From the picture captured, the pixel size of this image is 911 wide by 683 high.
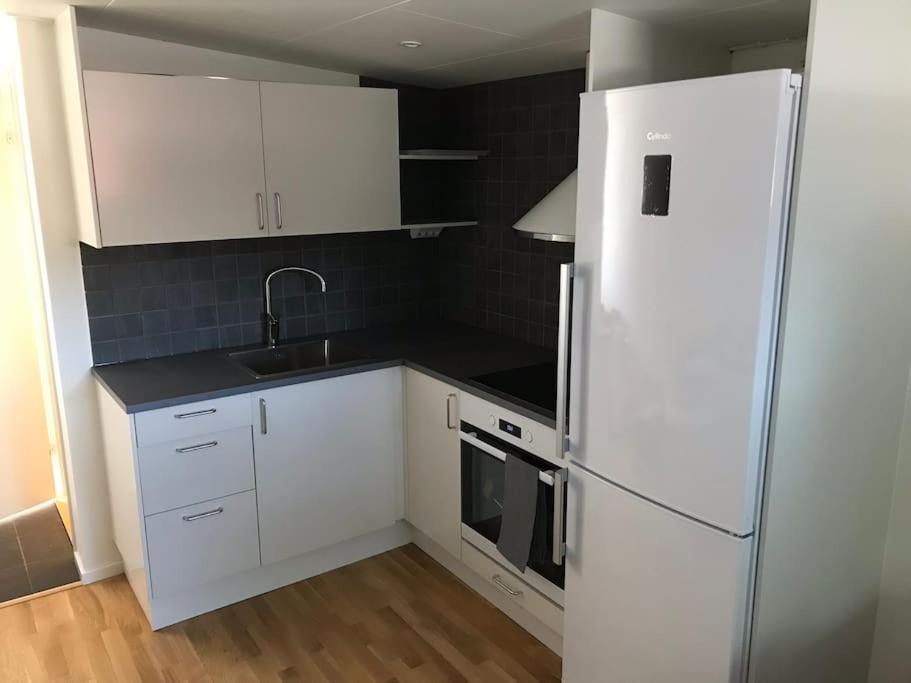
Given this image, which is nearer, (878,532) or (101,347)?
(878,532)

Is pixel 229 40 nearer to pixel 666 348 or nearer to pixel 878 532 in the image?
pixel 666 348

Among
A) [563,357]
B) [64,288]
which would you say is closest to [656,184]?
[563,357]

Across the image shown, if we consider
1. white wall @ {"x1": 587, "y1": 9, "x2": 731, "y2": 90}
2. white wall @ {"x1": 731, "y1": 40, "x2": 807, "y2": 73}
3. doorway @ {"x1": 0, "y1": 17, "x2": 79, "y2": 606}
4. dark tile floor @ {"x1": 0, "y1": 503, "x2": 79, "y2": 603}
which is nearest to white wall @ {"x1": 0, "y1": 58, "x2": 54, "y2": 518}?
doorway @ {"x1": 0, "y1": 17, "x2": 79, "y2": 606}

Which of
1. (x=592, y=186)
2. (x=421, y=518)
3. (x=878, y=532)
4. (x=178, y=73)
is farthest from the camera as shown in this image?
(x=421, y=518)

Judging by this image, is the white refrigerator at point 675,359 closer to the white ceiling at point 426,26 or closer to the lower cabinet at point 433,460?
the white ceiling at point 426,26

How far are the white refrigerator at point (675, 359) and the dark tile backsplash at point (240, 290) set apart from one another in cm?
173

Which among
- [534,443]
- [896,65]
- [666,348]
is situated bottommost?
[534,443]

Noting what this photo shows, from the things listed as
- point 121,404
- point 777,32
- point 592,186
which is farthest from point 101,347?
point 777,32

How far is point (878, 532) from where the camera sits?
6.92 ft

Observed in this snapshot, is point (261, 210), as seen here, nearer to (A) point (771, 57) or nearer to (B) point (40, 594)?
(B) point (40, 594)

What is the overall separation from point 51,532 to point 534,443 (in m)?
2.47

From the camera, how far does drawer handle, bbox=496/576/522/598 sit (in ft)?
8.63

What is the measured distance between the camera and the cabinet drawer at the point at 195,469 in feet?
8.39

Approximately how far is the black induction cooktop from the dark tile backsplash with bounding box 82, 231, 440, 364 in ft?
3.40
